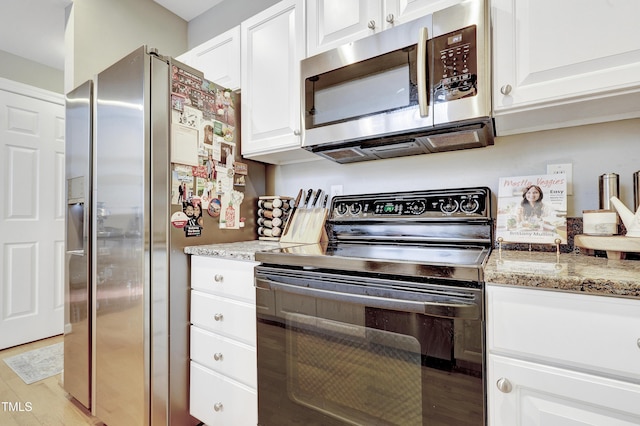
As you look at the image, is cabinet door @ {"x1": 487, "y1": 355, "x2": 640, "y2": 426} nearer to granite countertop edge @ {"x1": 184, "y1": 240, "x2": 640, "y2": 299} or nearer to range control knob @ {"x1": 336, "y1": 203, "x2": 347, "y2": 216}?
granite countertop edge @ {"x1": 184, "y1": 240, "x2": 640, "y2": 299}

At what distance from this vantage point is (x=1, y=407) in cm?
176

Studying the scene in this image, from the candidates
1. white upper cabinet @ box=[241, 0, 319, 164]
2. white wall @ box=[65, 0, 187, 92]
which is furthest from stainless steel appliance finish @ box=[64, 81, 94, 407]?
white upper cabinet @ box=[241, 0, 319, 164]

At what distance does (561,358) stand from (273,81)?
1648 mm

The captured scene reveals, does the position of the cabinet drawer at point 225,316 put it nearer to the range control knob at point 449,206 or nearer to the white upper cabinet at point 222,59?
the range control knob at point 449,206

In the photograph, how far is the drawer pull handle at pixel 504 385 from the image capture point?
797 millimetres

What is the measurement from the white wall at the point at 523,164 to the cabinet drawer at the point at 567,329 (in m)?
0.69

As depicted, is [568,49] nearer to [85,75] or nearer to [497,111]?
[497,111]

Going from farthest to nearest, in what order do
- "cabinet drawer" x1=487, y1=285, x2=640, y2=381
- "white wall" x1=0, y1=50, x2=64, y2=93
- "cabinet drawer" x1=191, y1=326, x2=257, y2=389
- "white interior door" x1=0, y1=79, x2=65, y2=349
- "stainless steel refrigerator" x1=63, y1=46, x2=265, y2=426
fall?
"white wall" x1=0, y1=50, x2=64, y2=93 < "white interior door" x1=0, y1=79, x2=65, y2=349 < "stainless steel refrigerator" x1=63, y1=46, x2=265, y2=426 < "cabinet drawer" x1=191, y1=326, x2=257, y2=389 < "cabinet drawer" x1=487, y1=285, x2=640, y2=381

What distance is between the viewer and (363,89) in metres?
1.35

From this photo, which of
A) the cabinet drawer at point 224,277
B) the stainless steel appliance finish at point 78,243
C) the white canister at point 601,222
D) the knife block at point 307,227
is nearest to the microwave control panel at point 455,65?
the white canister at point 601,222

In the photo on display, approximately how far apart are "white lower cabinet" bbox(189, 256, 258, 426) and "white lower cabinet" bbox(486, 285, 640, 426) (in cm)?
92

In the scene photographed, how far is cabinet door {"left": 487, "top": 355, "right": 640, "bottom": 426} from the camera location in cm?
69

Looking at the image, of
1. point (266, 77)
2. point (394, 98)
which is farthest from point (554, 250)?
point (266, 77)

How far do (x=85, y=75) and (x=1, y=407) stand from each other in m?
2.07
